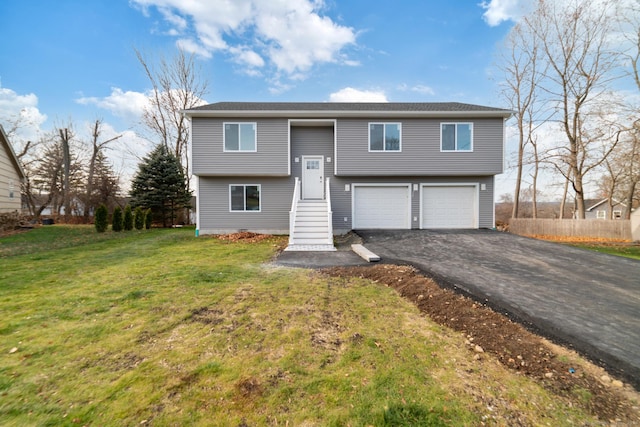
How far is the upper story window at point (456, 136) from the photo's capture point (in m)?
11.1

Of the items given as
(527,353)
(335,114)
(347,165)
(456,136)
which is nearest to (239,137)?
(335,114)

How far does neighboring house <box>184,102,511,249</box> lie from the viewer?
10.9m

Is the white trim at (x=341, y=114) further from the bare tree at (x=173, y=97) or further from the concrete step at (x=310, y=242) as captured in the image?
the bare tree at (x=173, y=97)

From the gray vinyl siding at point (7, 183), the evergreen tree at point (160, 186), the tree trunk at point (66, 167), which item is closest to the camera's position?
the gray vinyl siding at point (7, 183)

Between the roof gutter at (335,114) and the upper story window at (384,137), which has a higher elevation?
the roof gutter at (335,114)

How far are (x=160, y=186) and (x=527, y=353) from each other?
1882cm

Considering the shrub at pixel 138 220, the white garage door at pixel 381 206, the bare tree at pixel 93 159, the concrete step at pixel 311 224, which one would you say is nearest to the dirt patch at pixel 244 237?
the concrete step at pixel 311 224

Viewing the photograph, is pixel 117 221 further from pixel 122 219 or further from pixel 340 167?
pixel 340 167

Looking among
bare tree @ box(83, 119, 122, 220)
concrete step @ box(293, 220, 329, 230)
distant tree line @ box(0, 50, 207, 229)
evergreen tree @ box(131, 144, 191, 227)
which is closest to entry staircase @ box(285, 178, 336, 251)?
concrete step @ box(293, 220, 329, 230)

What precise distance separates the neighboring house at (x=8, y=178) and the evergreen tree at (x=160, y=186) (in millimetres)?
5107

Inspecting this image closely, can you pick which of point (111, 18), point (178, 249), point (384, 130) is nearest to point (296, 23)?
point (384, 130)

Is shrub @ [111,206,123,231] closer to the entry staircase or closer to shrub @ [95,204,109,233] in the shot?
shrub @ [95,204,109,233]

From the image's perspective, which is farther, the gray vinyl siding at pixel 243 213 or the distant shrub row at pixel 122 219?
the distant shrub row at pixel 122 219

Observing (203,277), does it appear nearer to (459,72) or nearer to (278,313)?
(278,313)
